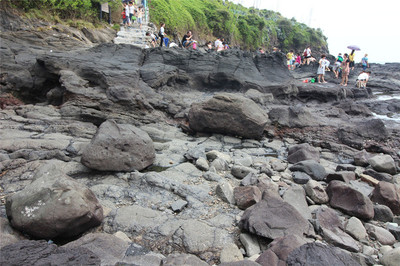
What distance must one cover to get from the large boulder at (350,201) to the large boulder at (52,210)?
4.05 m

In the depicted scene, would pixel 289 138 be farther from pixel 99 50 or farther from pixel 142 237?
pixel 99 50

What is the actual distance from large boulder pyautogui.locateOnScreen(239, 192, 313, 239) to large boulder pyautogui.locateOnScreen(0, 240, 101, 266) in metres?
2.02

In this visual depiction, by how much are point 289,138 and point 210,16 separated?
31.2 meters

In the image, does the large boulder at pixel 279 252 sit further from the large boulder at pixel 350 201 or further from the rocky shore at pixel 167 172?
the large boulder at pixel 350 201

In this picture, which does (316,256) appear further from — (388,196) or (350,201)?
(388,196)

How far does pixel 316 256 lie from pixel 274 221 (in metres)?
0.84

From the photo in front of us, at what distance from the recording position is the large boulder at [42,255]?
2.15 m

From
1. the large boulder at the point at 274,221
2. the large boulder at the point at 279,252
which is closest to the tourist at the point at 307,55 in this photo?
the large boulder at the point at 274,221

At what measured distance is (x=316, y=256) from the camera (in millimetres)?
2666

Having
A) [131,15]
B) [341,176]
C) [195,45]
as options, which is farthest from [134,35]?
[341,176]

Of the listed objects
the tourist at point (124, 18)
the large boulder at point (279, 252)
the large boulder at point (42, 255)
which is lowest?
the large boulder at point (279, 252)

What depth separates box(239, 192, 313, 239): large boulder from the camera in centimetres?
338

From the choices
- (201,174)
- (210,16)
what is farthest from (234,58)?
(210,16)

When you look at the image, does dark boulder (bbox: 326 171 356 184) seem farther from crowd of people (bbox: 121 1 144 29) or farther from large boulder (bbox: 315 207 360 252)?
crowd of people (bbox: 121 1 144 29)
